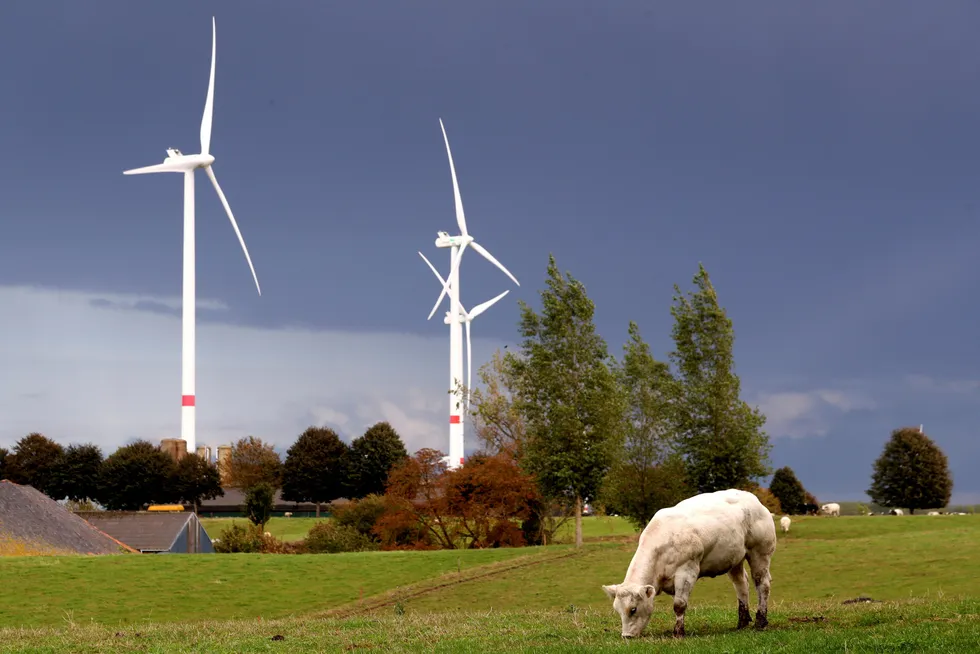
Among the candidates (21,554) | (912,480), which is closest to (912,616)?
(21,554)

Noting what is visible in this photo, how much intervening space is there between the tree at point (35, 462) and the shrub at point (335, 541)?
5590cm

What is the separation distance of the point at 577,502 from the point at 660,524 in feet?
125

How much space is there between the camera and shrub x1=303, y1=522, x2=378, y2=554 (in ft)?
184

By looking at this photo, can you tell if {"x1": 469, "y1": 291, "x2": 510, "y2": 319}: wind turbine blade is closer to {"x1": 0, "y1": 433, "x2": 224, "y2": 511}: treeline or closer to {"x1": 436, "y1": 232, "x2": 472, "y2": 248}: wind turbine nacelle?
{"x1": 436, "y1": 232, "x2": 472, "y2": 248}: wind turbine nacelle

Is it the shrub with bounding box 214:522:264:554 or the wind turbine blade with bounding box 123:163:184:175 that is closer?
the shrub with bounding box 214:522:264:554

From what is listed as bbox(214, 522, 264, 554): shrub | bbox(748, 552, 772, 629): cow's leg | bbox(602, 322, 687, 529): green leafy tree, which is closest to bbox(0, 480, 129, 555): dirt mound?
bbox(214, 522, 264, 554): shrub

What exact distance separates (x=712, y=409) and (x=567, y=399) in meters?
8.94

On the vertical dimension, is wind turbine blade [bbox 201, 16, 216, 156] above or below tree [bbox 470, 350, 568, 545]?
above

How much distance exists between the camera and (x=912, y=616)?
1673 centimetres

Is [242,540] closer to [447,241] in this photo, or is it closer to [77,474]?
[77,474]

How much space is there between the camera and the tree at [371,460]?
104 m

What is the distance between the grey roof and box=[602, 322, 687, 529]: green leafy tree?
23.3 meters

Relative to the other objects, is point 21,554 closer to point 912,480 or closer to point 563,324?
point 563,324

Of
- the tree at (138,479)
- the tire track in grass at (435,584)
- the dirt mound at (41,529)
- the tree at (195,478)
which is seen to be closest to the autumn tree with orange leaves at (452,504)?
the tire track in grass at (435,584)
